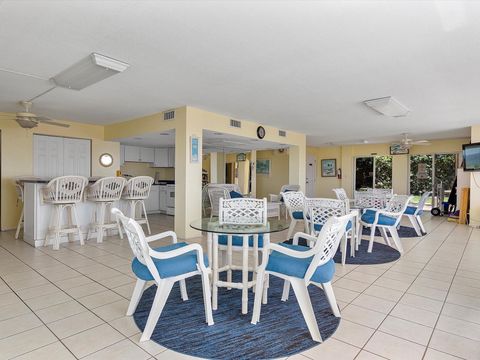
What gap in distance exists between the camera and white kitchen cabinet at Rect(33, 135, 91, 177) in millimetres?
6273

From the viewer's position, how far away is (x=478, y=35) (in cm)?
251

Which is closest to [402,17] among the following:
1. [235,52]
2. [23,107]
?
[235,52]

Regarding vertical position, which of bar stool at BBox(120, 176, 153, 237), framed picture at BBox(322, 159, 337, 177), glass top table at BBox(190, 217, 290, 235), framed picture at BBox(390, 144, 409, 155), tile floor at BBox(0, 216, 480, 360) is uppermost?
framed picture at BBox(390, 144, 409, 155)

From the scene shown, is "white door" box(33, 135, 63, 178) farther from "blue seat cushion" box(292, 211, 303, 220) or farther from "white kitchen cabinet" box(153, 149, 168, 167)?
"blue seat cushion" box(292, 211, 303, 220)

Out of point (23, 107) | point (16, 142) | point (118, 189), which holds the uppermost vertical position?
point (23, 107)

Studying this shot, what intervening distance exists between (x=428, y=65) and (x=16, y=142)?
7373mm

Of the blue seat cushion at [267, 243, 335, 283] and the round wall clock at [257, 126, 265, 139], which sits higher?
the round wall clock at [257, 126, 265, 139]

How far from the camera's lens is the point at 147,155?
8742 mm

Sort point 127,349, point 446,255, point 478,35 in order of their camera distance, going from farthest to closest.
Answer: point 446,255 → point 478,35 → point 127,349

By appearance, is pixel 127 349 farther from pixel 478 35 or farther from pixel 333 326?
pixel 478 35

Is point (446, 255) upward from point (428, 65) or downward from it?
downward

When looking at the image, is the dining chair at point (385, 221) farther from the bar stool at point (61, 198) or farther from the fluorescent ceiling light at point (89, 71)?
the bar stool at point (61, 198)

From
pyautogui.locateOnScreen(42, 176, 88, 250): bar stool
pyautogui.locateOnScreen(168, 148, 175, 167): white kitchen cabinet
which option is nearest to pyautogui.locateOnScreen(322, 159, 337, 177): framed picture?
pyautogui.locateOnScreen(168, 148, 175, 167): white kitchen cabinet

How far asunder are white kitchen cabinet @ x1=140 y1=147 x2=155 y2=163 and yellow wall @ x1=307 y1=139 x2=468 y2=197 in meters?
6.46
